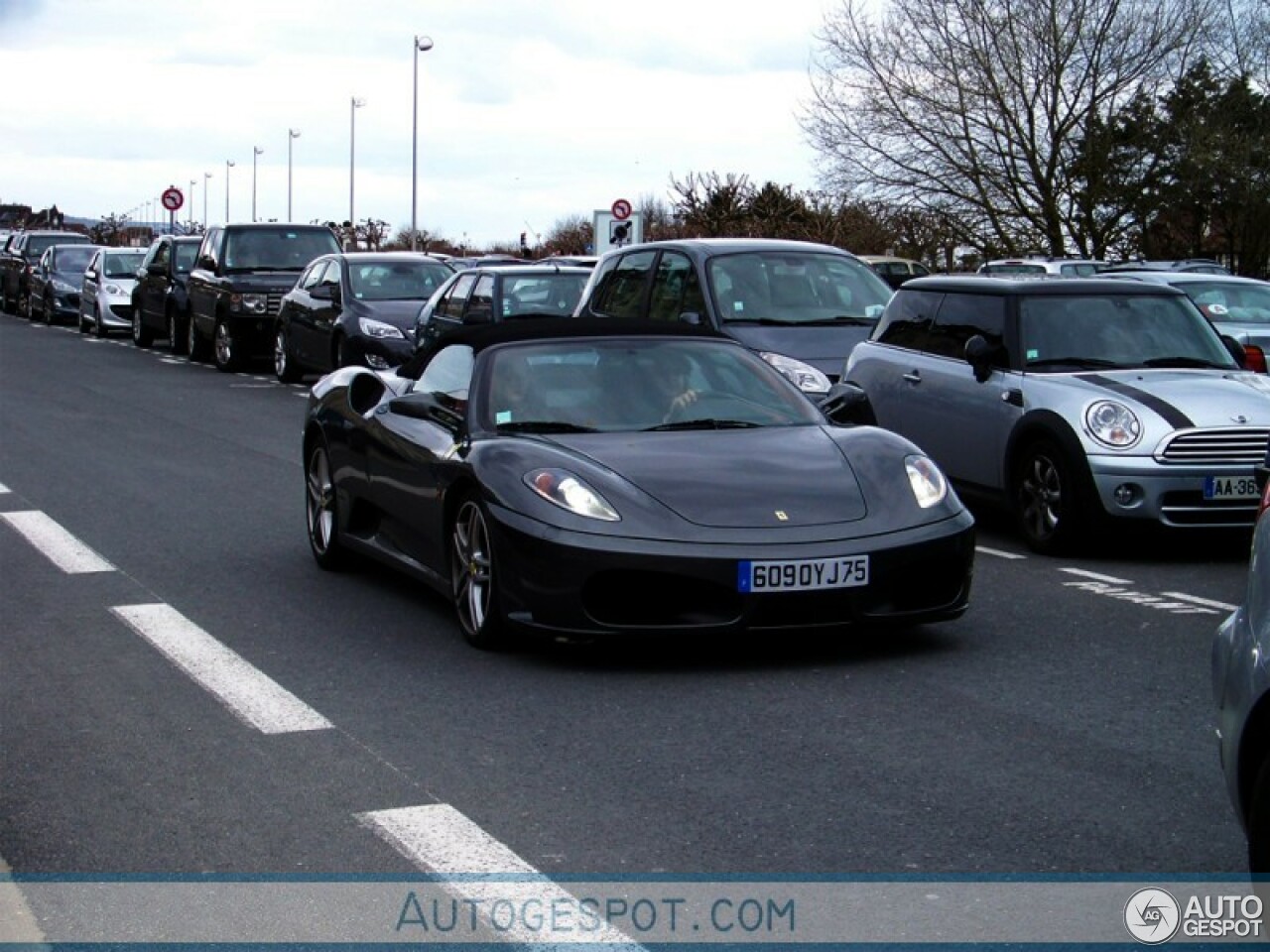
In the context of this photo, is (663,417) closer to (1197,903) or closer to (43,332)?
(1197,903)

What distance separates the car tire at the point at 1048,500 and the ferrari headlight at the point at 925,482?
294cm

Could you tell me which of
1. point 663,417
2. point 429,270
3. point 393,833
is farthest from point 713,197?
point 393,833

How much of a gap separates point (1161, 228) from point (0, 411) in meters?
31.5

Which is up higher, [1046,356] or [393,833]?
[1046,356]

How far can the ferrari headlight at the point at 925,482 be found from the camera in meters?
8.18

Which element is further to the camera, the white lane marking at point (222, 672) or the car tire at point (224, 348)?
the car tire at point (224, 348)

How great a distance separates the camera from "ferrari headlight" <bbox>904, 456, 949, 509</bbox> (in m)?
8.18

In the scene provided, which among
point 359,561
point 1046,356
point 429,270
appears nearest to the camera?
point 359,561

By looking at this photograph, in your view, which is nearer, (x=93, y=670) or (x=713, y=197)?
(x=93, y=670)

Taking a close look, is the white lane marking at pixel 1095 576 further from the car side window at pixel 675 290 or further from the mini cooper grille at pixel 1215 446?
the car side window at pixel 675 290

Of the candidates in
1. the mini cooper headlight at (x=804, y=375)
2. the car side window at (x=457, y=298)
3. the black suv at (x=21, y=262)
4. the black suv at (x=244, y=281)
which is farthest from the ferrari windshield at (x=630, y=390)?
the black suv at (x=21, y=262)

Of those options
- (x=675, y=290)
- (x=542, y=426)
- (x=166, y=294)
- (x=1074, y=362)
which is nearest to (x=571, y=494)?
(x=542, y=426)

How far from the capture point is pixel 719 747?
649cm

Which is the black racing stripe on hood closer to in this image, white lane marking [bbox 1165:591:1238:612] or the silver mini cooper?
the silver mini cooper
